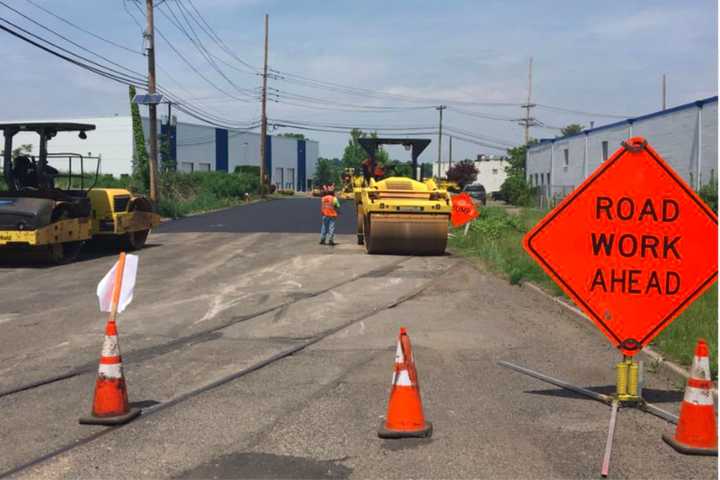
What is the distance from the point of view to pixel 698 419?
5.14 meters

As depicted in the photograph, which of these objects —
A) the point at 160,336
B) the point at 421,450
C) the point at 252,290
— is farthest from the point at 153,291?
the point at 421,450

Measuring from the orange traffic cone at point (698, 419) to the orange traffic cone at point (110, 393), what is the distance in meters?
3.85

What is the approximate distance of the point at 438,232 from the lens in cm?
1725

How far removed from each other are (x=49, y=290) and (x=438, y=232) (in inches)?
324

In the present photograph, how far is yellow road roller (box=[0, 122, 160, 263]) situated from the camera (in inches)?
589

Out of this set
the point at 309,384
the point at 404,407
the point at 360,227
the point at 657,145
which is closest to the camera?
the point at 404,407

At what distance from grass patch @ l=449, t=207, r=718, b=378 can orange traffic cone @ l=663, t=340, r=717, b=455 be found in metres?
1.71

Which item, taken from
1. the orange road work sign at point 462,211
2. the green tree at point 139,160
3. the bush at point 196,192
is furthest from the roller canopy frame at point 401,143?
the green tree at point 139,160

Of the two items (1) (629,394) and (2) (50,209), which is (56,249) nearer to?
(2) (50,209)

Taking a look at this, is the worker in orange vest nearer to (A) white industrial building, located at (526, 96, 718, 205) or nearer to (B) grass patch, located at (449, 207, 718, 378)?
(B) grass patch, located at (449, 207, 718, 378)

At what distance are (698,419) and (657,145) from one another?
32712 millimetres

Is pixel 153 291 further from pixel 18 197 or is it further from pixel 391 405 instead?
pixel 391 405

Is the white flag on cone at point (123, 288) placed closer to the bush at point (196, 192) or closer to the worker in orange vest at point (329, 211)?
the worker in orange vest at point (329, 211)

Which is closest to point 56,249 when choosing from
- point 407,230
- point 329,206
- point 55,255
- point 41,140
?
point 55,255
